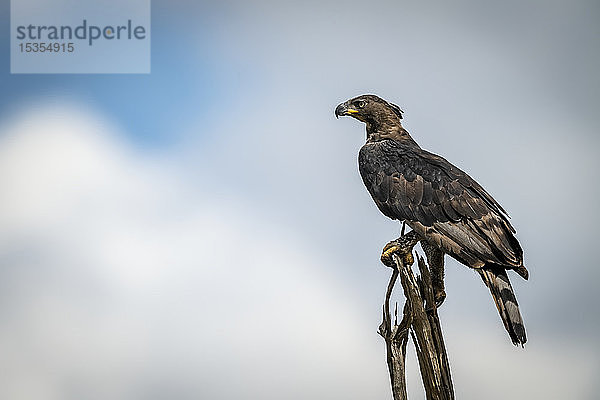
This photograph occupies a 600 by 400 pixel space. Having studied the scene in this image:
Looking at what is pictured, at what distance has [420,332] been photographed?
2.62 m

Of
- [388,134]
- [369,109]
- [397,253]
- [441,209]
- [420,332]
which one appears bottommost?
[420,332]

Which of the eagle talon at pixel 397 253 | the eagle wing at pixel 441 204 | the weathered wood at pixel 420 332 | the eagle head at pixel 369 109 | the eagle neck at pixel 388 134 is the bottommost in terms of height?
the weathered wood at pixel 420 332

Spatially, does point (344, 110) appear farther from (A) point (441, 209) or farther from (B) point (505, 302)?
(B) point (505, 302)

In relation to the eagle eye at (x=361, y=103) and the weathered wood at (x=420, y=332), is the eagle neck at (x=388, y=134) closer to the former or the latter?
the eagle eye at (x=361, y=103)

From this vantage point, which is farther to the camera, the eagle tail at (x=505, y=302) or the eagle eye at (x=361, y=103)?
the eagle eye at (x=361, y=103)

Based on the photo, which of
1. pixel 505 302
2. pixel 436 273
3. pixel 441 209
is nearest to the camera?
pixel 505 302

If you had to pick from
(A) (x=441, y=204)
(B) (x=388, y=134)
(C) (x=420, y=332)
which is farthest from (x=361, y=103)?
(C) (x=420, y=332)

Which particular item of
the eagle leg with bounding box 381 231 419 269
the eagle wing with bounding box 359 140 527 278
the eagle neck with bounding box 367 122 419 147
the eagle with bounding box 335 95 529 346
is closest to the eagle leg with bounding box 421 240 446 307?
the eagle with bounding box 335 95 529 346

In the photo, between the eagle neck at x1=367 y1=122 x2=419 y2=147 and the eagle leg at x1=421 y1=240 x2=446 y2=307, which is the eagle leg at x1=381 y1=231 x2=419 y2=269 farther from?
the eagle neck at x1=367 y1=122 x2=419 y2=147

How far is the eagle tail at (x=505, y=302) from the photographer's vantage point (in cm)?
236

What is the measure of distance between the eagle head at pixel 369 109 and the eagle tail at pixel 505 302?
0.77m

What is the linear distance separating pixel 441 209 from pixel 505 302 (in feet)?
1.36

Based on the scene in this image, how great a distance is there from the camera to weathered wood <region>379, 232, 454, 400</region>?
8.57 ft

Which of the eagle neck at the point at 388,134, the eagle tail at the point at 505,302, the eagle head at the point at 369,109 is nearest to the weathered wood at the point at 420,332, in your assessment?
the eagle tail at the point at 505,302
